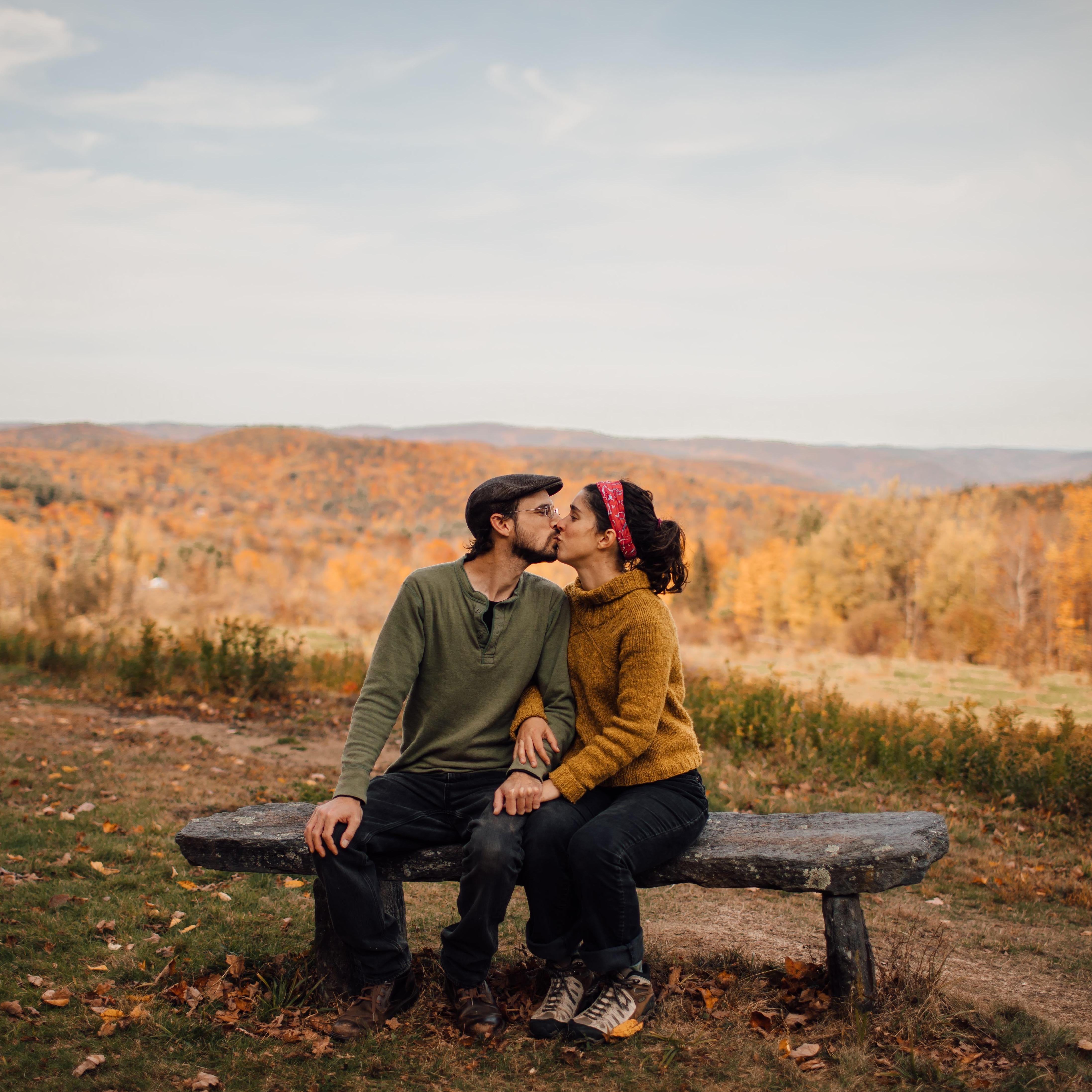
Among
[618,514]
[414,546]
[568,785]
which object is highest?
[618,514]

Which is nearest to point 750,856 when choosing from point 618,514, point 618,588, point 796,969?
point 796,969

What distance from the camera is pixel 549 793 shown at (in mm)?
3141

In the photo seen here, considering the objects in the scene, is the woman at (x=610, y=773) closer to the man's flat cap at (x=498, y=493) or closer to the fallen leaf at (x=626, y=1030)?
the fallen leaf at (x=626, y=1030)

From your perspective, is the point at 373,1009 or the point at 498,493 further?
the point at 498,493

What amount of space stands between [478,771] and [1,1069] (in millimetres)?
1710

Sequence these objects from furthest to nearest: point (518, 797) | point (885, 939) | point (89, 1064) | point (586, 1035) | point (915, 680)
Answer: point (915, 680)
point (885, 939)
point (518, 797)
point (586, 1035)
point (89, 1064)

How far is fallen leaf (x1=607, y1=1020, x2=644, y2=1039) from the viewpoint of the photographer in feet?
9.85

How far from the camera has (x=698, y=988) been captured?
3445 mm

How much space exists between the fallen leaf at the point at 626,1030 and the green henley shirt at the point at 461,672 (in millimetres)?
910

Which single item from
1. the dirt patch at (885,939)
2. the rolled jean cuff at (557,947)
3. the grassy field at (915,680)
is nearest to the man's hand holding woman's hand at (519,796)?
the rolled jean cuff at (557,947)

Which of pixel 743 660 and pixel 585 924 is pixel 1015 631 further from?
pixel 585 924

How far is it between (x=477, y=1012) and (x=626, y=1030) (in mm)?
509

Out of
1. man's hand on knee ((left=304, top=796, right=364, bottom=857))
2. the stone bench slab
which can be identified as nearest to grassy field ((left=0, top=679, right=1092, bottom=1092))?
the stone bench slab

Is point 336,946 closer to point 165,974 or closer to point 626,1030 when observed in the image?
point 165,974
